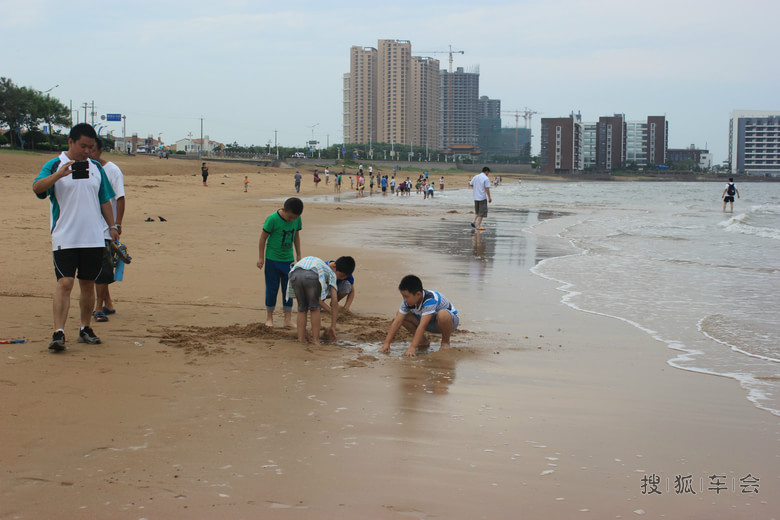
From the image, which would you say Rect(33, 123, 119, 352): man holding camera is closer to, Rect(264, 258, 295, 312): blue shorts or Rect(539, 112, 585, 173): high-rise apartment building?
Rect(264, 258, 295, 312): blue shorts

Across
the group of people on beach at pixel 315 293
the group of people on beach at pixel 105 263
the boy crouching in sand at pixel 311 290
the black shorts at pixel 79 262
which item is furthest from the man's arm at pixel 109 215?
the boy crouching in sand at pixel 311 290

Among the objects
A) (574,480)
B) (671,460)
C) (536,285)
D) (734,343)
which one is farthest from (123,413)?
(536,285)

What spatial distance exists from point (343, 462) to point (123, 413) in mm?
1323

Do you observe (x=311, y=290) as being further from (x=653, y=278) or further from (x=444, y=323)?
(x=653, y=278)

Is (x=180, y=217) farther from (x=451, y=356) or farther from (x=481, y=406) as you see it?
(x=481, y=406)

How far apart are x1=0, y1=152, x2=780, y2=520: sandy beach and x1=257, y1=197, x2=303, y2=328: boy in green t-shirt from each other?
1.22ft

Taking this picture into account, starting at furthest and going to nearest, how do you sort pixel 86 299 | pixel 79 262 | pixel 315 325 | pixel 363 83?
1. pixel 363 83
2. pixel 315 325
3. pixel 86 299
4. pixel 79 262

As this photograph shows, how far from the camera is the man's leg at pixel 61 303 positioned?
490 cm

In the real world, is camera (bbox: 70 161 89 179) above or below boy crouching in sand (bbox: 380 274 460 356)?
above

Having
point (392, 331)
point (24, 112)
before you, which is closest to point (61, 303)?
point (392, 331)

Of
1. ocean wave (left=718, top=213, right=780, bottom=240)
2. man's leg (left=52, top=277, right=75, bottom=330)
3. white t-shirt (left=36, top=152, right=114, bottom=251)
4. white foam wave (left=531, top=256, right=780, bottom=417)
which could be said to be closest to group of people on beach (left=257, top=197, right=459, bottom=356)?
white t-shirt (left=36, top=152, right=114, bottom=251)

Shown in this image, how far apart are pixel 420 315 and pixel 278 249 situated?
5.20 ft

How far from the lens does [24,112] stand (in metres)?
57.6

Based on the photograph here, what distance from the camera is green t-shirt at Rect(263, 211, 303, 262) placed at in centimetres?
627
